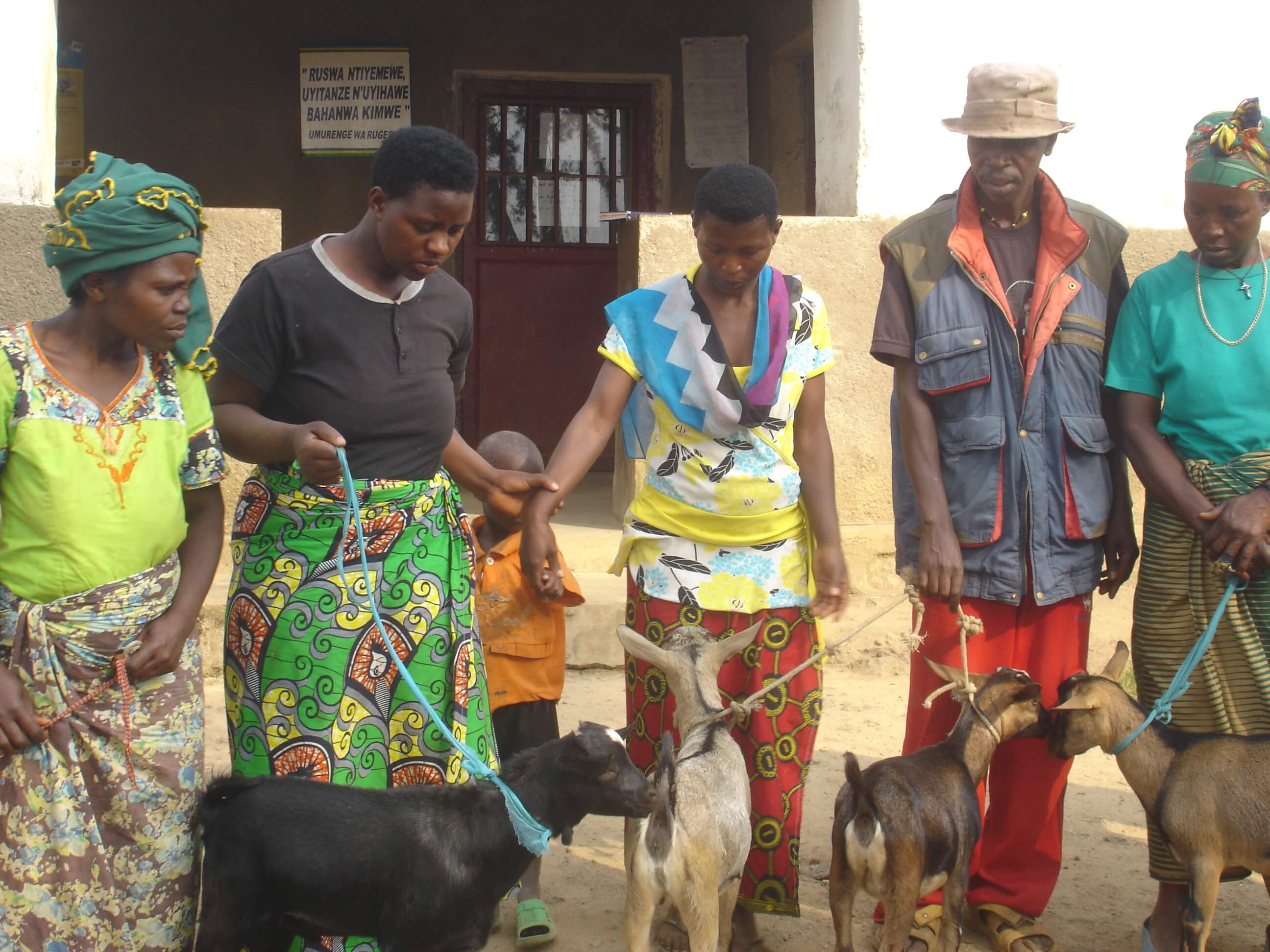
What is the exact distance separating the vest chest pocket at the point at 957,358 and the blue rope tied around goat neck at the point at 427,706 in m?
1.61

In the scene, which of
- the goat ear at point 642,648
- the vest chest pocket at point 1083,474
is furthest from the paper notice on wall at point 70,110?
the vest chest pocket at point 1083,474

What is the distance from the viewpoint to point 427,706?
2820 mm

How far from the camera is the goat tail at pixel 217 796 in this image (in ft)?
9.02

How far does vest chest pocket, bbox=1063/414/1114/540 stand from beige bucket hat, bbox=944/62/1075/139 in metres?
0.78

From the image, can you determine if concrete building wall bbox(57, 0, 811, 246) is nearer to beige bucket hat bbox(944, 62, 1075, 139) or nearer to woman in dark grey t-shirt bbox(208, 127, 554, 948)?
beige bucket hat bbox(944, 62, 1075, 139)

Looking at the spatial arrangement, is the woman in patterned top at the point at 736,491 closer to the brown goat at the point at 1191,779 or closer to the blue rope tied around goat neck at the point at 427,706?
the blue rope tied around goat neck at the point at 427,706

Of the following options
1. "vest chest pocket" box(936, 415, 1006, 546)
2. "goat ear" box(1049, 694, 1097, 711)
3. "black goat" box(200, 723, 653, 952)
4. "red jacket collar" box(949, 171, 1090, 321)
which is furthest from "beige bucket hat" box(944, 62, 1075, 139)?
"black goat" box(200, 723, 653, 952)

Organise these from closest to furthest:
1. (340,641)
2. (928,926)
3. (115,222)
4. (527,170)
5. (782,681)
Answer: (115,222) < (340,641) < (782,681) < (928,926) < (527,170)

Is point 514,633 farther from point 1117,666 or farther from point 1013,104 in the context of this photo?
point 1013,104

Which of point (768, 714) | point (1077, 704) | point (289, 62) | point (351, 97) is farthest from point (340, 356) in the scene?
point (289, 62)

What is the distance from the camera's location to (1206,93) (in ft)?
20.3

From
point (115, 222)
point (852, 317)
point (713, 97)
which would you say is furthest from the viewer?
point (713, 97)

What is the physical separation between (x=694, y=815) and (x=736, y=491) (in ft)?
2.75

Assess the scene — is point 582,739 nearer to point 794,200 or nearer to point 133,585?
point 133,585
